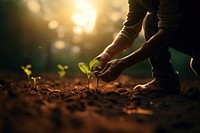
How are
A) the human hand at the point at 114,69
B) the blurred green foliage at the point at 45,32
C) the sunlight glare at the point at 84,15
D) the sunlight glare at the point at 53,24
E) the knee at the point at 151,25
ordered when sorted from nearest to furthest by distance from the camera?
the human hand at the point at 114,69, the knee at the point at 151,25, the sunlight glare at the point at 84,15, the blurred green foliage at the point at 45,32, the sunlight glare at the point at 53,24

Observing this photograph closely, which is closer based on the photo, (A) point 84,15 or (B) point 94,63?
(B) point 94,63

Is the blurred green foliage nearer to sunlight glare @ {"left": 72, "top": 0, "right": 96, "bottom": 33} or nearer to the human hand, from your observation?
sunlight glare @ {"left": 72, "top": 0, "right": 96, "bottom": 33}

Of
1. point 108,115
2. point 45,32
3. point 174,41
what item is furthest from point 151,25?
point 45,32

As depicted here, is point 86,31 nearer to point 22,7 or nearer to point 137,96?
point 22,7

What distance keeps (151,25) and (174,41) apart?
0.41 metres

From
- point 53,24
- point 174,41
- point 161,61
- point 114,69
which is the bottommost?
point 114,69

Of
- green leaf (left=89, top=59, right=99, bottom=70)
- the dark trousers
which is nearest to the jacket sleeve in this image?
the dark trousers

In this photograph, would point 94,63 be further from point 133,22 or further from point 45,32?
point 45,32

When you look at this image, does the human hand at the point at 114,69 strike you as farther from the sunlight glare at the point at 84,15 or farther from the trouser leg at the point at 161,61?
the sunlight glare at the point at 84,15

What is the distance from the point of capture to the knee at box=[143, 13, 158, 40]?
3.48m

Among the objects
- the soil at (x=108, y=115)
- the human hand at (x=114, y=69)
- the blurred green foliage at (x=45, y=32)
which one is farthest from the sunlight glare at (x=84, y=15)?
the soil at (x=108, y=115)

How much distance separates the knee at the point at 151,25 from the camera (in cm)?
348

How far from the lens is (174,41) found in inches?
144

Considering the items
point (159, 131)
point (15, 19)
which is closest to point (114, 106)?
point (159, 131)
